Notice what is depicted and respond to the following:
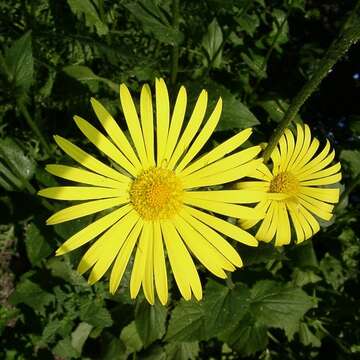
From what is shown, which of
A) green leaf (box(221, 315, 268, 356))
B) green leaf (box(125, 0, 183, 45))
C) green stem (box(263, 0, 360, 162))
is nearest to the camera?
green stem (box(263, 0, 360, 162))

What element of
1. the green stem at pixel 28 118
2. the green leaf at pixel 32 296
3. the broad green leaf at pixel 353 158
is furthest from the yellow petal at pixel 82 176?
the broad green leaf at pixel 353 158

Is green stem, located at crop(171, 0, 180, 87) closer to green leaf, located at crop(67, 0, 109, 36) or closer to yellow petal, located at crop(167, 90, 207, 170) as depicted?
green leaf, located at crop(67, 0, 109, 36)

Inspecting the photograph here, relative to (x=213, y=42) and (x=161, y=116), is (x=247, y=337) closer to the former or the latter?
(x=161, y=116)

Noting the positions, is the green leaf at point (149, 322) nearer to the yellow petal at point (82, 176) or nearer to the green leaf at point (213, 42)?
the yellow petal at point (82, 176)

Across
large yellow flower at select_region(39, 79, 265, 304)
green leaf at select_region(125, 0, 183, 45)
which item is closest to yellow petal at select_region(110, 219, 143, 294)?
large yellow flower at select_region(39, 79, 265, 304)

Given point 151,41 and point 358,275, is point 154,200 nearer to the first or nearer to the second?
point 151,41

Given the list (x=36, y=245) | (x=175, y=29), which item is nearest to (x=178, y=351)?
(x=36, y=245)
